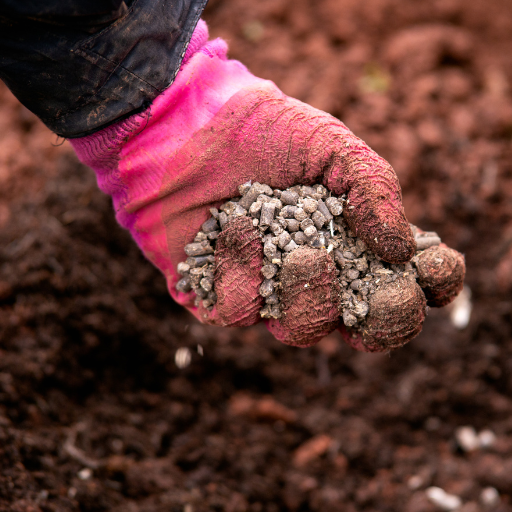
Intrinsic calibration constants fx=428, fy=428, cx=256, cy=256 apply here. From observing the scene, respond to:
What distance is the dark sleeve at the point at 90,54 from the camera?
108 centimetres

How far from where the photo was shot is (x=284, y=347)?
263 cm

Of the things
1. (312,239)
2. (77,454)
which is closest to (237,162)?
(312,239)

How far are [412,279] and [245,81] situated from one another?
832mm

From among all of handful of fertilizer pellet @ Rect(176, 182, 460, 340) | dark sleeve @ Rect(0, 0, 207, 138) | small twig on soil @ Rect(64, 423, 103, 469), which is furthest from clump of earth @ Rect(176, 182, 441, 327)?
small twig on soil @ Rect(64, 423, 103, 469)

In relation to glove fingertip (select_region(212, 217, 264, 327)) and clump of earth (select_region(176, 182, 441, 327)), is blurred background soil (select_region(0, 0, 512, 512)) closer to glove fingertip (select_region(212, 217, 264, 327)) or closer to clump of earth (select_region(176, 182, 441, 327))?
glove fingertip (select_region(212, 217, 264, 327))

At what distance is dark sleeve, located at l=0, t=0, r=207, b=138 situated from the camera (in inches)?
42.7

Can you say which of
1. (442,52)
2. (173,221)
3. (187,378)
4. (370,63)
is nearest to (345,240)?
(173,221)

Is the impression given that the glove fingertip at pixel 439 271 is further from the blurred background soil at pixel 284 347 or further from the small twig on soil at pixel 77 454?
the small twig on soil at pixel 77 454

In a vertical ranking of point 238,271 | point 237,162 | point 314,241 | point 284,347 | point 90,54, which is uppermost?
point 90,54

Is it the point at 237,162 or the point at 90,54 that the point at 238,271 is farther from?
the point at 90,54

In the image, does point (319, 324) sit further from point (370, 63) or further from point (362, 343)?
point (370, 63)

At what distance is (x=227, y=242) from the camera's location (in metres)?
1.33

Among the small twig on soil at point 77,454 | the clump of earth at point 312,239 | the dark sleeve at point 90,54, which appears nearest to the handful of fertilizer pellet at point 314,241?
the clump of earth at point 312,239

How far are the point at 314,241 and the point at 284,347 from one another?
1.47 meters
